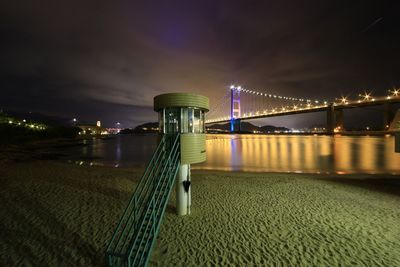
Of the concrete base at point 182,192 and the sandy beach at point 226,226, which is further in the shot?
the concrete base at point 182,192

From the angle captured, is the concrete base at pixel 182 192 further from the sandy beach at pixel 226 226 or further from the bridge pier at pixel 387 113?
the bridge pier at pixel 387 113

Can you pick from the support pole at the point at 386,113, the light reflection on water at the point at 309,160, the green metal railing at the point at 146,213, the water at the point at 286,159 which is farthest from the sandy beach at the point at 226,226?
the support pole at the point at 386,113

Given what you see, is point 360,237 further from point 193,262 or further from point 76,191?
point 76,191

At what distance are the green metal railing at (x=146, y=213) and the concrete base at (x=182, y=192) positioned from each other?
0.79 m

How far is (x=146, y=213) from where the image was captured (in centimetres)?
468

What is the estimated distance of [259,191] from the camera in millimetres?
10422

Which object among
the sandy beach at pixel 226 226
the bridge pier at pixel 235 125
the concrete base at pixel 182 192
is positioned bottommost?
the sandy beach at pixel 226 226

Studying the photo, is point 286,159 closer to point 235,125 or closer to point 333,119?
point 333,119

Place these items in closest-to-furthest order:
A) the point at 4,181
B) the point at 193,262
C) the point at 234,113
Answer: the point at 193,262, the point at 4,181, the point at 234,113

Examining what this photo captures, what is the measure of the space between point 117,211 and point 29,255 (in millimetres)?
2905

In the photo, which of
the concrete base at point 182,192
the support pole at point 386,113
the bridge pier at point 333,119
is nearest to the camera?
the concrete base at point 182,192

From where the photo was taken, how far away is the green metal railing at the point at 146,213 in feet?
13.8

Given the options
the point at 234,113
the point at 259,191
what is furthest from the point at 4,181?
the point at 234,113

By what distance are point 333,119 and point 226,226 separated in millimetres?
96472
